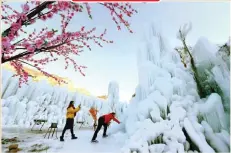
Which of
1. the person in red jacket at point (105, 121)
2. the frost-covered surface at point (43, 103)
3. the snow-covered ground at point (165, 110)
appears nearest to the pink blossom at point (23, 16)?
the frost-covered surface at point (43, 103)

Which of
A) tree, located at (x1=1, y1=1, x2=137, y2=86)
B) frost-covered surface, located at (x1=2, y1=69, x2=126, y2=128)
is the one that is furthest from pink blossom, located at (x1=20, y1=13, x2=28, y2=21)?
frost-covered surface, located at (x1=2, y1=69, x2=126, y2=128)

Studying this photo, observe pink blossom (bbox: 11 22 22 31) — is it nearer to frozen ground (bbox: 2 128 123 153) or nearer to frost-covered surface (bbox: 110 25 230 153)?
frozen ground (bbox: 2 128 123 153)

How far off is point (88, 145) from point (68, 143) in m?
0.23

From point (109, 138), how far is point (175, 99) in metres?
0.89

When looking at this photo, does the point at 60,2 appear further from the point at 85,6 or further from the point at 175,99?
the point at 175,99

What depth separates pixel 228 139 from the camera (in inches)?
99.0

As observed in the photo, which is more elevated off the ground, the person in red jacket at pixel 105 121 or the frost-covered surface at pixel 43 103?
the frost-covered surface at pixel 43 103

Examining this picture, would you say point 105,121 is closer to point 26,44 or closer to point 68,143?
point 68,143

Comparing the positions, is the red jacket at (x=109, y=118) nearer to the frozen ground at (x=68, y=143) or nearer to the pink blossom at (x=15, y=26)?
the frozen ground at (x=68, y=143)

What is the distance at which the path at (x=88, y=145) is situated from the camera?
2.61m

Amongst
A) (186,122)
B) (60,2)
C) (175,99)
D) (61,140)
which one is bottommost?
(61,140)

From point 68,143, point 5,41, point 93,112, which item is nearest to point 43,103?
point 93,112

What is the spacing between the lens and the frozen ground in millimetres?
2605

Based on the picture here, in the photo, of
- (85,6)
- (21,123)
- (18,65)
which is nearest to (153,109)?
(85,6)
